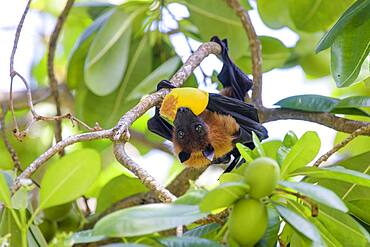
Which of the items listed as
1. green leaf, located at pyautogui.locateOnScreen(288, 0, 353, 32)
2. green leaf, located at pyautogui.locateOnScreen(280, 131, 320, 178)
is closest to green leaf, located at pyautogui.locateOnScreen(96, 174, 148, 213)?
green leaf, located at pyautogui.locateOnScreen(288, 0, 353, 32)

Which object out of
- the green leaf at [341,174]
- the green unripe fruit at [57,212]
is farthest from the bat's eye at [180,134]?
the green leaf at [341,174]

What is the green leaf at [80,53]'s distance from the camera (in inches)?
82.5

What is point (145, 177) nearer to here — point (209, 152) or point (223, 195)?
point (223, 195)

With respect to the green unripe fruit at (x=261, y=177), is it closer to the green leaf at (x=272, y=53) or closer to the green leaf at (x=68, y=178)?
the green leaf at (x=68, y=178)

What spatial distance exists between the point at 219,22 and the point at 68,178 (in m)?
1.15

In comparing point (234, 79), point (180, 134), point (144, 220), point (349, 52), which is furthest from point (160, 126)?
point (144, 220)

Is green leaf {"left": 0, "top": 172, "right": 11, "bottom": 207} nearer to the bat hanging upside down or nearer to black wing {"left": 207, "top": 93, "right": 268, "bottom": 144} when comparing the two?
the bat hanging upside down

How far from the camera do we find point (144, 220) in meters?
0.85

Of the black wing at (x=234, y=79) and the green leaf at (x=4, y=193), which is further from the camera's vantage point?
the black wing at (x=234, y=79)

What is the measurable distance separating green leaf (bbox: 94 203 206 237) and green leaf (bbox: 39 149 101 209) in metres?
0.12

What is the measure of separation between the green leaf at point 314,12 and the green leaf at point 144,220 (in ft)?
3.84

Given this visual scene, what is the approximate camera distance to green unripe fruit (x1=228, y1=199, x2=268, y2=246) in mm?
888

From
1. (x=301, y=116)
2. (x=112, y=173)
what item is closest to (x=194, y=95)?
(x=301, y=116)

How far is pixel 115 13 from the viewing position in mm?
2094
